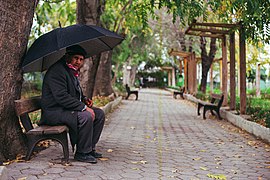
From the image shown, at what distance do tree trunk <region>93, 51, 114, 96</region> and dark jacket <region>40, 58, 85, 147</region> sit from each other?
14.6 meters

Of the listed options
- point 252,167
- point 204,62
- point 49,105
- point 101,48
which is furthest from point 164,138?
point 204,62

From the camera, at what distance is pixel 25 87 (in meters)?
28.0

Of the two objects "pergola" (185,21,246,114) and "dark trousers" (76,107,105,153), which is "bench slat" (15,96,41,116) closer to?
"dark trousers" (76,107,105,153)

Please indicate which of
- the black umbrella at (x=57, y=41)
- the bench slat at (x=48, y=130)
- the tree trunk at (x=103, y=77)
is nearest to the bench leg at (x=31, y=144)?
the bench slat at (x=48, y=130)

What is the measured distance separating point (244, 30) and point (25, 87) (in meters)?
18.9

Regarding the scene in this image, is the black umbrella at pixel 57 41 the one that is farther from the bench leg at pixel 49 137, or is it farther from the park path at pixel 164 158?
the park path at pixel 164 158

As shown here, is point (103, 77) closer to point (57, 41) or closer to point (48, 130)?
point (57, 41)

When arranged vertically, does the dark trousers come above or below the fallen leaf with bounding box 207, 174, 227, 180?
above

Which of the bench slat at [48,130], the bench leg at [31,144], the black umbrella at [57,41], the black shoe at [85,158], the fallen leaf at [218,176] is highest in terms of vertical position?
the black umbrella at [57,41]

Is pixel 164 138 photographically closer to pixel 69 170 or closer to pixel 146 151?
pixel 146 151

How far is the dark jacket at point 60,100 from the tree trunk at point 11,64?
1.37ft

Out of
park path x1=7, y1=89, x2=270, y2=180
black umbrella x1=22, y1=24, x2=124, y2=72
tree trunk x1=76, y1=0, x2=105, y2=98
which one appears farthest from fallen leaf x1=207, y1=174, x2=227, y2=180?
tree trunk x1=76, y1=0, x2=105, y2=98

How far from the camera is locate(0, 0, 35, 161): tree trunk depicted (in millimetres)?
5867

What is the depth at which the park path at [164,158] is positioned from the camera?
5.50m
